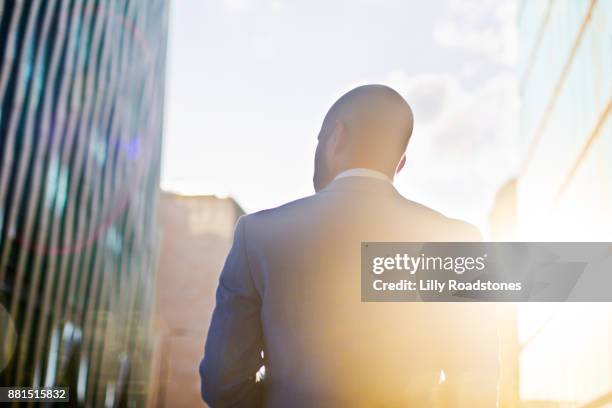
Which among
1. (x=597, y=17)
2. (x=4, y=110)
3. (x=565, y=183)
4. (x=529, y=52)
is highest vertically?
(x=4, y=110)

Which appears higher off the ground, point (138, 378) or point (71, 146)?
point (71, 146)

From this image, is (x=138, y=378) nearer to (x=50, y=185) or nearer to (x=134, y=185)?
(x=134, y=185)

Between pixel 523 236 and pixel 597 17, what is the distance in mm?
7220

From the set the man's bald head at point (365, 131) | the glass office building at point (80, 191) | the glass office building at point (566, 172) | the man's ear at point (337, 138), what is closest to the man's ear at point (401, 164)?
the man's bald head at point (365, 131)

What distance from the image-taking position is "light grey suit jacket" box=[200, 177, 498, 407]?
169cm

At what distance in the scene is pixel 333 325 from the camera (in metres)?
1.73

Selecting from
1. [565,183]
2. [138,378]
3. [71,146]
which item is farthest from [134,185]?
[565,183]

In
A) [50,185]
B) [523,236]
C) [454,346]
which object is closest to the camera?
[454,346]

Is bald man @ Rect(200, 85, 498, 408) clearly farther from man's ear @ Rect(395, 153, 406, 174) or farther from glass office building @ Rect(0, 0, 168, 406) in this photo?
glass office building @ Rect(0, 0, 168, 406)

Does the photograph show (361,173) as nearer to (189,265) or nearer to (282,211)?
(282,211)

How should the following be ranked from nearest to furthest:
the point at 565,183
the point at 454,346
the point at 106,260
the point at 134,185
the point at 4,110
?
the point at 454,346
the point at 565,183
the point at 4,110
the point at 106,260
the point at 134,185

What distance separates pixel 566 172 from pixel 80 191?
24.0 meters

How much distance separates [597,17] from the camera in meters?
7.20

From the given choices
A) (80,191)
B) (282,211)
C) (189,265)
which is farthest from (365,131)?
(189,265)
